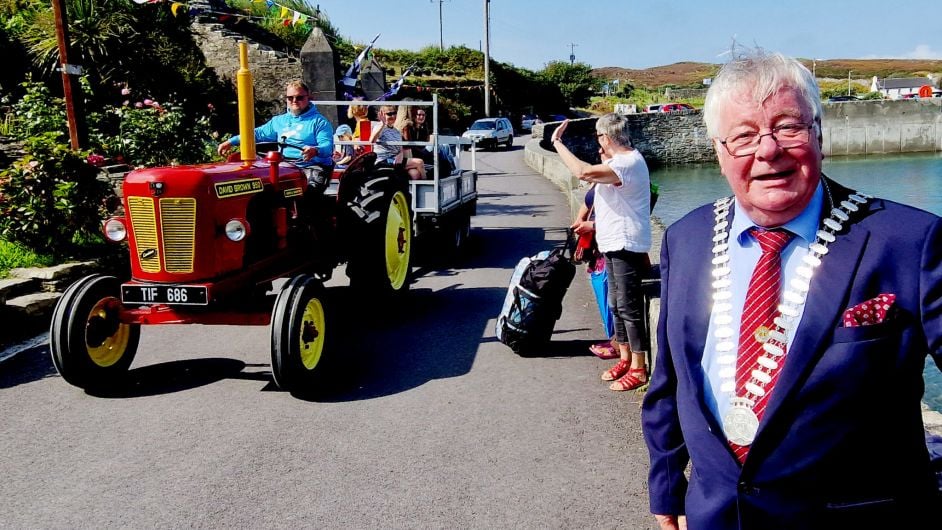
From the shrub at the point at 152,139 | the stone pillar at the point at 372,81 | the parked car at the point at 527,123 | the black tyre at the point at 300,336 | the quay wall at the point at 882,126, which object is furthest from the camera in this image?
the parked car at the point at 527,123

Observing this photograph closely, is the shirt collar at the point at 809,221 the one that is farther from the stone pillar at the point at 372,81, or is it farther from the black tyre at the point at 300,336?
the stone pillar at the point at 372,81

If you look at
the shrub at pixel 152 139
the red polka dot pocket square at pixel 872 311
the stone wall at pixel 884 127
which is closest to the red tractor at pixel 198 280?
the red polka dot pocket square at pixel 872 311

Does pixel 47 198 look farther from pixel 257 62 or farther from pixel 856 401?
pixel 257 62

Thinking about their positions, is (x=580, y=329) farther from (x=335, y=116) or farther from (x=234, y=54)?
(x=234, y=54)

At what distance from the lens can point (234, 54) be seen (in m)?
24.0

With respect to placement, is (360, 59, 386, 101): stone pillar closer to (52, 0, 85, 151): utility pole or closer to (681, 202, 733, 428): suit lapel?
(52, 0, 85, 151): utility pole

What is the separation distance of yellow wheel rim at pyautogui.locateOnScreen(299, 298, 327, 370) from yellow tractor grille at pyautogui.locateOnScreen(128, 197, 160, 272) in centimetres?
102

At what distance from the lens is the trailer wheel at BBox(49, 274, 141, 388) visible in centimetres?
488

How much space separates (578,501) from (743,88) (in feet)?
7.73

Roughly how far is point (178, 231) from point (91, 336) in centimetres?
90

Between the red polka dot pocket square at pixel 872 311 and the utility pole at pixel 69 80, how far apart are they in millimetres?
8860

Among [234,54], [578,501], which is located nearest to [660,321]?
[578,501]

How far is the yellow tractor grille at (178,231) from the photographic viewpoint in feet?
16.4

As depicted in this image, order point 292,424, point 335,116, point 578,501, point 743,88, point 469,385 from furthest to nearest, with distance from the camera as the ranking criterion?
point 335,116
point 469,385
point 292,424
point 578,501
point 743,88
